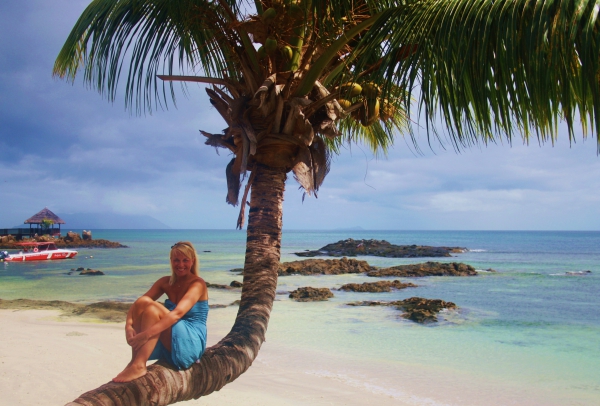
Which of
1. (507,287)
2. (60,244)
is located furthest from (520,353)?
(60,244)

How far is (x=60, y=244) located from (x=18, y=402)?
50832 millimetres

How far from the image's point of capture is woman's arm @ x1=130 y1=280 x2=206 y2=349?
2.86 m

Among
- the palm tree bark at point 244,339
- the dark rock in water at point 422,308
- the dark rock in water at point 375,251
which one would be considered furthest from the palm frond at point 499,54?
the dark rock in water at point 375,251

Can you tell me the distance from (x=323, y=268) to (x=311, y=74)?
1928 cm

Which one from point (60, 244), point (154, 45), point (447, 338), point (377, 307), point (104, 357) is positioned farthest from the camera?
point (60, 244)

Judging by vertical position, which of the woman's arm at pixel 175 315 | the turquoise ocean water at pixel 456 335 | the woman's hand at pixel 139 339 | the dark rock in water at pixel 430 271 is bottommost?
the turquoise ocean water at pixel 456 335

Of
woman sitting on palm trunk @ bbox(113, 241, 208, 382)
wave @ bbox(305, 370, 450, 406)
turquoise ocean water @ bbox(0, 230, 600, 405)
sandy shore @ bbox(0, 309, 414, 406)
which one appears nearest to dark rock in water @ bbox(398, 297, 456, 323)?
turquoise ocean water @ bbox(0, 230, 600, 405)

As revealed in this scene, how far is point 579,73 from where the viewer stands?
9.72 feet

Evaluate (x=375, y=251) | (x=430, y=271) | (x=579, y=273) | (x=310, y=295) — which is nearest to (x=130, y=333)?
(x=310, y=295)

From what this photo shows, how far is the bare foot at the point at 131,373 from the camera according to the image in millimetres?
2807

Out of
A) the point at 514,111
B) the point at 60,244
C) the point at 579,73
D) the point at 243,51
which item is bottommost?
the point at 60,244

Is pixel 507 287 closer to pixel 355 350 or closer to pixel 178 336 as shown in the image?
pixel 355 350

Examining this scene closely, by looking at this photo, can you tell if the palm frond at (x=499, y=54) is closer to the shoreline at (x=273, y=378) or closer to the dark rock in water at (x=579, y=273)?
the shoreline at (x=273, y=378)

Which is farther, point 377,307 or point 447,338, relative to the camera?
point 377,307
